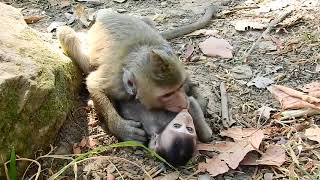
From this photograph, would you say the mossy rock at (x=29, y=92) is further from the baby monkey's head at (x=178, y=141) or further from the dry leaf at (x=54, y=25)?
the dry leaf at (x=54, y=25)

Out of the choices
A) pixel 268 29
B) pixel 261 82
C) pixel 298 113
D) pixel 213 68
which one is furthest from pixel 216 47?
pixel 298 113

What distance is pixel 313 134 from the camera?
4.77m

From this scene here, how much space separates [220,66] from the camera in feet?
19.8

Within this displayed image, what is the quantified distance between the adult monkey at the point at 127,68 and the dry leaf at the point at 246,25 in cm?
143

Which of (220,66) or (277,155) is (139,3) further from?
(277,155)

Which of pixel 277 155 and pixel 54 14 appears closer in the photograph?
pixel 277 155

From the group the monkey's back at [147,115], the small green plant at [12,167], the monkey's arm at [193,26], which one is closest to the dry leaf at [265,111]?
the monkey's back at [147,115]

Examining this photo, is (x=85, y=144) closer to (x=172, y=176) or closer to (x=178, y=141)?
(x=172, y=176)

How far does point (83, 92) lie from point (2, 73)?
5.11ft

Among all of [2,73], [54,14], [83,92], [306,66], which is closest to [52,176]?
[2,73]

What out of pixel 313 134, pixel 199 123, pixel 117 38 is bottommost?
pixel 313 134

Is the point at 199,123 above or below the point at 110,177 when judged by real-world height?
above

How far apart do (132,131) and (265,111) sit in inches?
48.7

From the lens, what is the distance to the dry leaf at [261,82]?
5.61 meters
